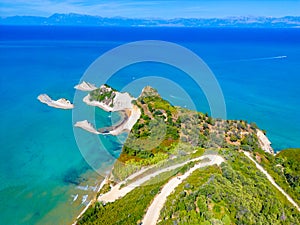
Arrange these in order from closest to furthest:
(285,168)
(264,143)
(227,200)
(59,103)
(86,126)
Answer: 1. (227,200)
2. (285,168)
3. (264,143)
4. (86,126)
5. (59,103)

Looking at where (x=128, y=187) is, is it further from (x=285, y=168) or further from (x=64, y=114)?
(x=64, y=114)

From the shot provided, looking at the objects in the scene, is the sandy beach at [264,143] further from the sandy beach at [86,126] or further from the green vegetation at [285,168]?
the sandy beach at [86,126]

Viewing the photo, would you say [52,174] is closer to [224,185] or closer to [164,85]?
[224,185]

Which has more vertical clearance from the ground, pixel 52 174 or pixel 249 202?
pixel 249 202

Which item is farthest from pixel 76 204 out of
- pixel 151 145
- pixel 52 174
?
pixel 151 145

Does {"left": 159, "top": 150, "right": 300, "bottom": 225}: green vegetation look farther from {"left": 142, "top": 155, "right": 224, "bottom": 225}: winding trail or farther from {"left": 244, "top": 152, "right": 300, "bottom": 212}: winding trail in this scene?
{"left": 244, "top": 152, "right": 300, "bottom": 212}: winding trail

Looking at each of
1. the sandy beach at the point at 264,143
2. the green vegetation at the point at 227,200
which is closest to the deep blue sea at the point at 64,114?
the sandy beach at the point at 264,143

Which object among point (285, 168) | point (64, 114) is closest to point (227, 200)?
point (285, 168)
